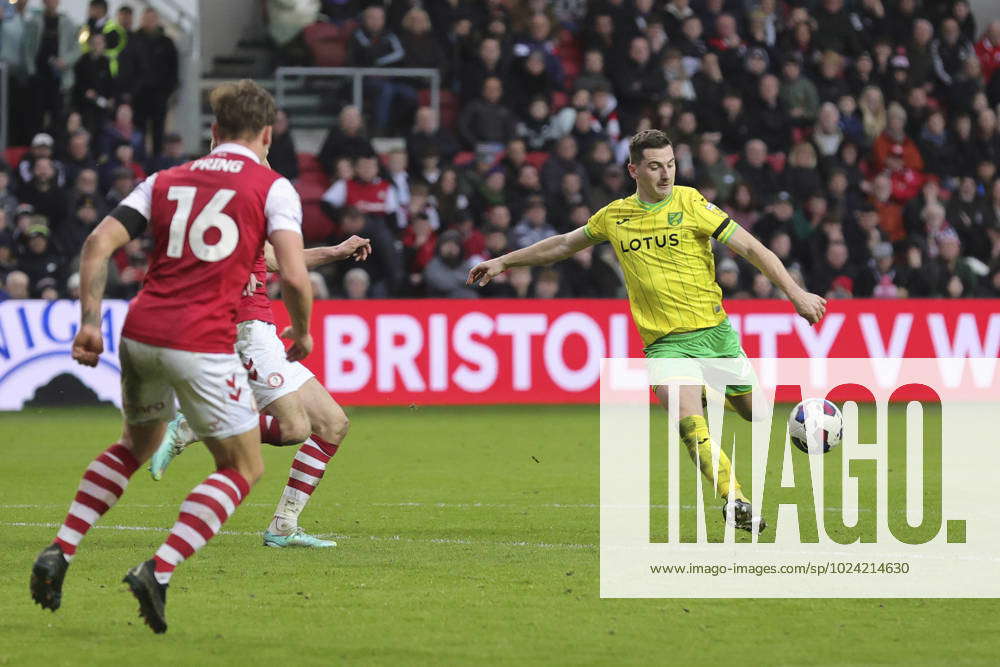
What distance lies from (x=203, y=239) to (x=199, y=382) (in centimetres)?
54

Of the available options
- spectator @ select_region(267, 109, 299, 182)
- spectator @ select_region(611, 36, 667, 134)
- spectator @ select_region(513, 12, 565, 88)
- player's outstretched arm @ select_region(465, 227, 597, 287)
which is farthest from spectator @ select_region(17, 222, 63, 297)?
player's outstretched arm @ select_region(465, 227, 597, 287)

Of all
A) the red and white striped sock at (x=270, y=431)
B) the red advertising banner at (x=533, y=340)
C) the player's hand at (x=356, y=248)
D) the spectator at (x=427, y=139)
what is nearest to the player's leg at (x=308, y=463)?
the red and white striped sock at (x=270, y=431)

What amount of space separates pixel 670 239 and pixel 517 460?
4.32 meters

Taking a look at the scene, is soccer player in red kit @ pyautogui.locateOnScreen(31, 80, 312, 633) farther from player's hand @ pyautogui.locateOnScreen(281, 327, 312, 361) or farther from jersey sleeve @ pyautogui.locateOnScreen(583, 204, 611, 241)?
jersey sleeve @ pyautogui.locateOnScreen(583, 204, 611, 241)

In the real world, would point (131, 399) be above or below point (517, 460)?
above

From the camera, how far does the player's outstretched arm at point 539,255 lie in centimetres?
938

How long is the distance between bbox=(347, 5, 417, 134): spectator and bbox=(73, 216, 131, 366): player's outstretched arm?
15170 millimetres

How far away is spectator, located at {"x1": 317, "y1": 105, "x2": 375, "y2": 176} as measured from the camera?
771 inches

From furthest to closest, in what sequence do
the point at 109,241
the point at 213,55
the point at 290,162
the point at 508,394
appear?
the point at 213,55 < the point at 290,162 < the point at 508,394 < the point at 109,241

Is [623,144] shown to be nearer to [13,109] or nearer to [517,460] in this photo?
[13,109]

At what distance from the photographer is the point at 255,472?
652 cm

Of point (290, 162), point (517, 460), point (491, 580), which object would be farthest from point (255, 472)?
point (290, 162)

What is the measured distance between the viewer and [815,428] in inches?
361

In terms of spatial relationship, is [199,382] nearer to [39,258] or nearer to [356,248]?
[356,248]
